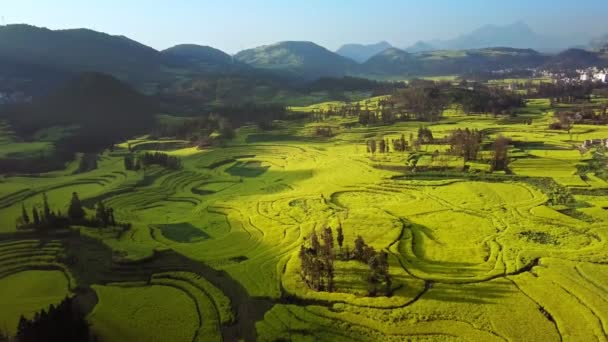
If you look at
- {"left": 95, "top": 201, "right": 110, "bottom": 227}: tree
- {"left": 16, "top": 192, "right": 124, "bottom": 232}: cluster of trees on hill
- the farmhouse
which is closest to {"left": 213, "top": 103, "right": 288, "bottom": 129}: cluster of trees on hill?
the farmhouse

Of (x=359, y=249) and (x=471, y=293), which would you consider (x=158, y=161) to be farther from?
(x=471, y=293)

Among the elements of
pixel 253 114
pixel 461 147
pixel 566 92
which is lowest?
pixel 461 147

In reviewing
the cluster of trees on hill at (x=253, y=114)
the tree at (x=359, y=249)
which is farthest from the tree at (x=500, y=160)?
the cluster of trees on hill at (x=253, y=114)

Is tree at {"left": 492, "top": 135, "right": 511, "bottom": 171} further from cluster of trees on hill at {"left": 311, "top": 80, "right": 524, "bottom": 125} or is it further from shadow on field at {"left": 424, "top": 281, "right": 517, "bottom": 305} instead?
cluster of trees on hill at {"left": 311, "top": 80, "right": 524, "bottom": 125}

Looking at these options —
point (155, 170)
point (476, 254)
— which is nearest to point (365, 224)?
point (476, 254)

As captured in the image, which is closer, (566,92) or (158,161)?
(158,161)

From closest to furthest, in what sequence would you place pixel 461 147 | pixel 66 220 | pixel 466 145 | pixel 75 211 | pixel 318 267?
pixel 318 267, pixel 66 220, pixel 75 211, pixel 466 145, pixel 461 147

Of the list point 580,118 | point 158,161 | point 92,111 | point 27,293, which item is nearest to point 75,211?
point 27,293

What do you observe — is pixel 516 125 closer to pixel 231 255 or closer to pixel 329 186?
pixel 329 186
